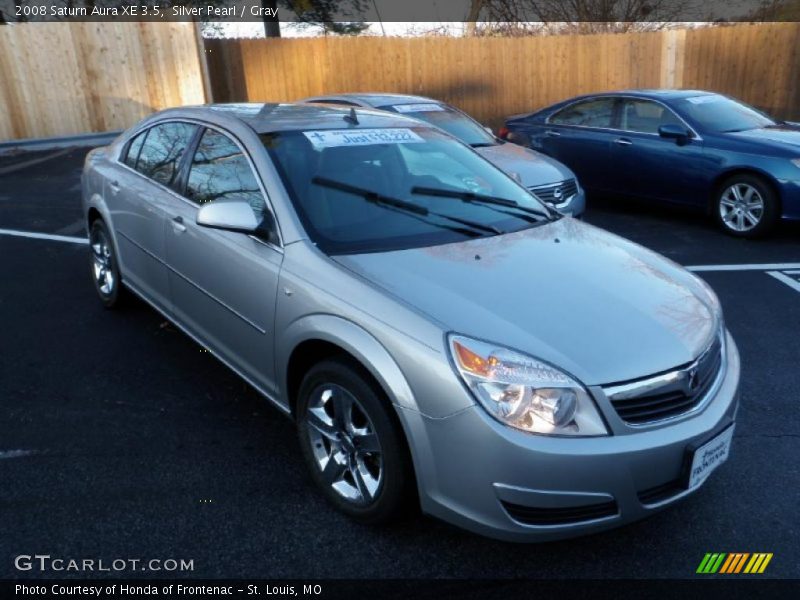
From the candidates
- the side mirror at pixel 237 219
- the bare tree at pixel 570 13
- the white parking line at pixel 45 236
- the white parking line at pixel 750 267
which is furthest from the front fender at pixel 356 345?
the bare tree at pixel 570 13

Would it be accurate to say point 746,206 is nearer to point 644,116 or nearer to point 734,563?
point 644,116

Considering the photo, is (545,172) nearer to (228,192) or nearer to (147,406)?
(228,192)

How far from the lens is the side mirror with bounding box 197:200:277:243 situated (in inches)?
122

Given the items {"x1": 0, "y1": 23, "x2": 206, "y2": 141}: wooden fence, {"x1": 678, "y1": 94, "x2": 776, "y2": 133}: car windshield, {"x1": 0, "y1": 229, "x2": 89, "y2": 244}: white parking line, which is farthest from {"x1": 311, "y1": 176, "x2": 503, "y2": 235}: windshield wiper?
{"x1": 0, "y1": 23, "x2": 206, "y2": 141}: wooden fence

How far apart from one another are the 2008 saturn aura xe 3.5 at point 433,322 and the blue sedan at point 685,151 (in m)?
4.21

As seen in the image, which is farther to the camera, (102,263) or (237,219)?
(102,263)

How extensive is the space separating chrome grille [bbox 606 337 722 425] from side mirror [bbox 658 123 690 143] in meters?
5.59

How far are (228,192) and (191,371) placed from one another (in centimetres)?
128

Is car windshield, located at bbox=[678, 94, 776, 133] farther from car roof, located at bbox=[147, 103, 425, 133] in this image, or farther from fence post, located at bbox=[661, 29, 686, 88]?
fence post, located at bbox=[661, 29, 686, 88]

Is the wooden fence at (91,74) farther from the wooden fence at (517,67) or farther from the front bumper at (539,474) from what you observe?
the front bumper at (539,474)

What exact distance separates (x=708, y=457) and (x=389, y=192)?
1891 mm

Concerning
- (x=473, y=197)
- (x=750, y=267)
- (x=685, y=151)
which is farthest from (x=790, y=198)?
(x=473, y=197)

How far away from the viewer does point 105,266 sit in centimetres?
520

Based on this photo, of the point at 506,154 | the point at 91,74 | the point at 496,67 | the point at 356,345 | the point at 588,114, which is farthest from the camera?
the point at 496,67
